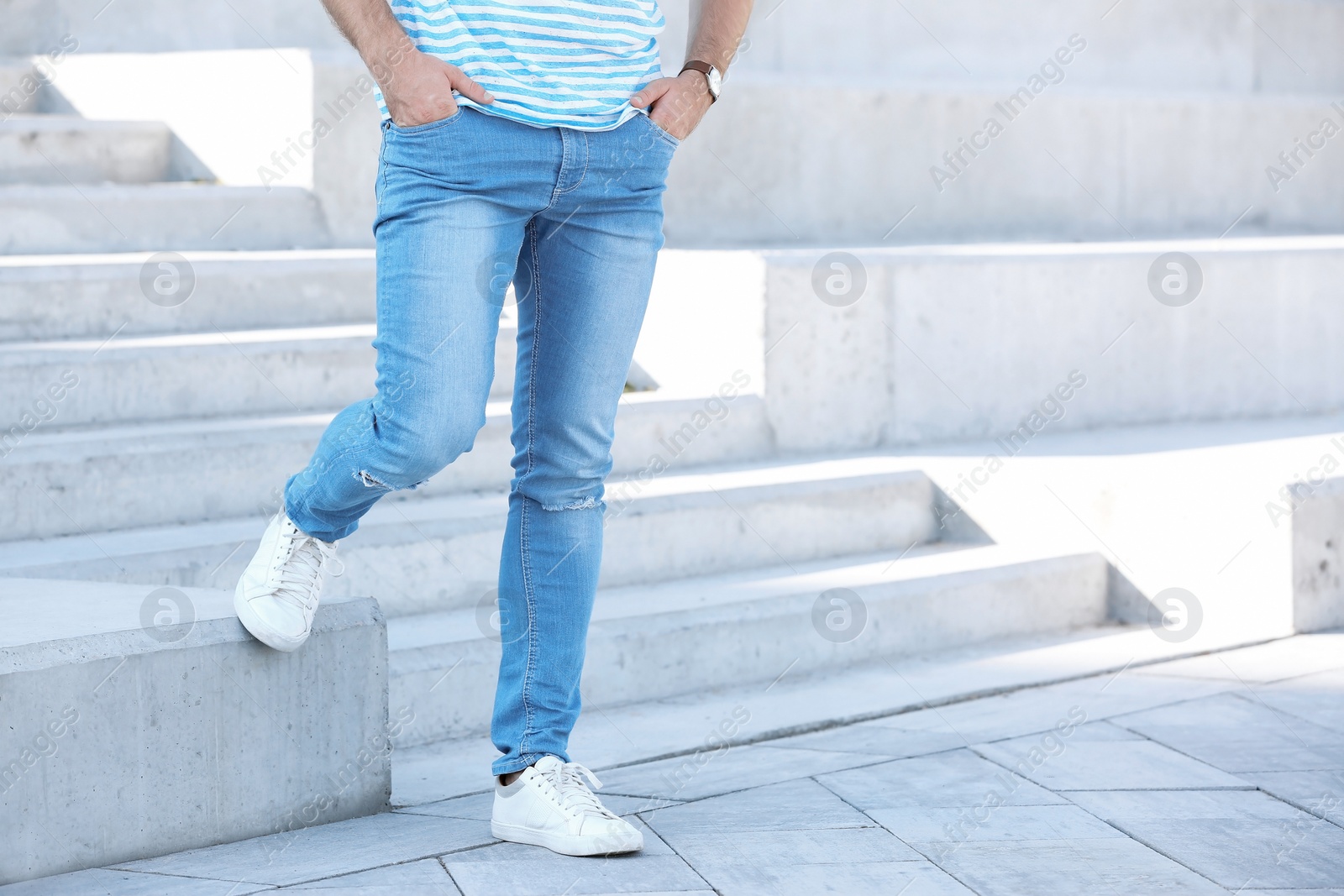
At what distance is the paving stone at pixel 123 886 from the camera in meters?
A: 1.86

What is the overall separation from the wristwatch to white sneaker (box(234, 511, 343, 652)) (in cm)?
84

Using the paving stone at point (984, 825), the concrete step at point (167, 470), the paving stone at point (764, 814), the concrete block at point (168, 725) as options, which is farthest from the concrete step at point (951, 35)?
the paving stone at point (984, 825)

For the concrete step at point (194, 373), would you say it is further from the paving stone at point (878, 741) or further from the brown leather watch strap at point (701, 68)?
the brown leather watch strap at point (701, 68)

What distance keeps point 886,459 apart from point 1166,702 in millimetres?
1318

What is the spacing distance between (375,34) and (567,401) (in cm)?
52

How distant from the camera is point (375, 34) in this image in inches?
69.6

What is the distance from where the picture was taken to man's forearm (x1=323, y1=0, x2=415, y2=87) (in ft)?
5.77

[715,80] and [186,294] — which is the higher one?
[715,80]

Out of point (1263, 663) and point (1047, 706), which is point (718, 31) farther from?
point (1263, 663)

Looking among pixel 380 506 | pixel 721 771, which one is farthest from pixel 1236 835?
pixel 380 506

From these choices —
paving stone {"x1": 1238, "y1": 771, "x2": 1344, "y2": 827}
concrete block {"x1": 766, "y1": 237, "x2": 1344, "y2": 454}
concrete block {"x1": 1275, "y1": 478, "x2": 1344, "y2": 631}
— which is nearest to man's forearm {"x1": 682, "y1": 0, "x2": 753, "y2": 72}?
paving stone {"x1": 1238, "y1": 771, "x2": 1344, "y2": 827}

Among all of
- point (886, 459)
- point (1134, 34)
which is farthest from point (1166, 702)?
point (1134, 34)

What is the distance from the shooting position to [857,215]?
5367 mm

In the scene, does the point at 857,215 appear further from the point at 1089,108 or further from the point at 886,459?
the point at 886,459
